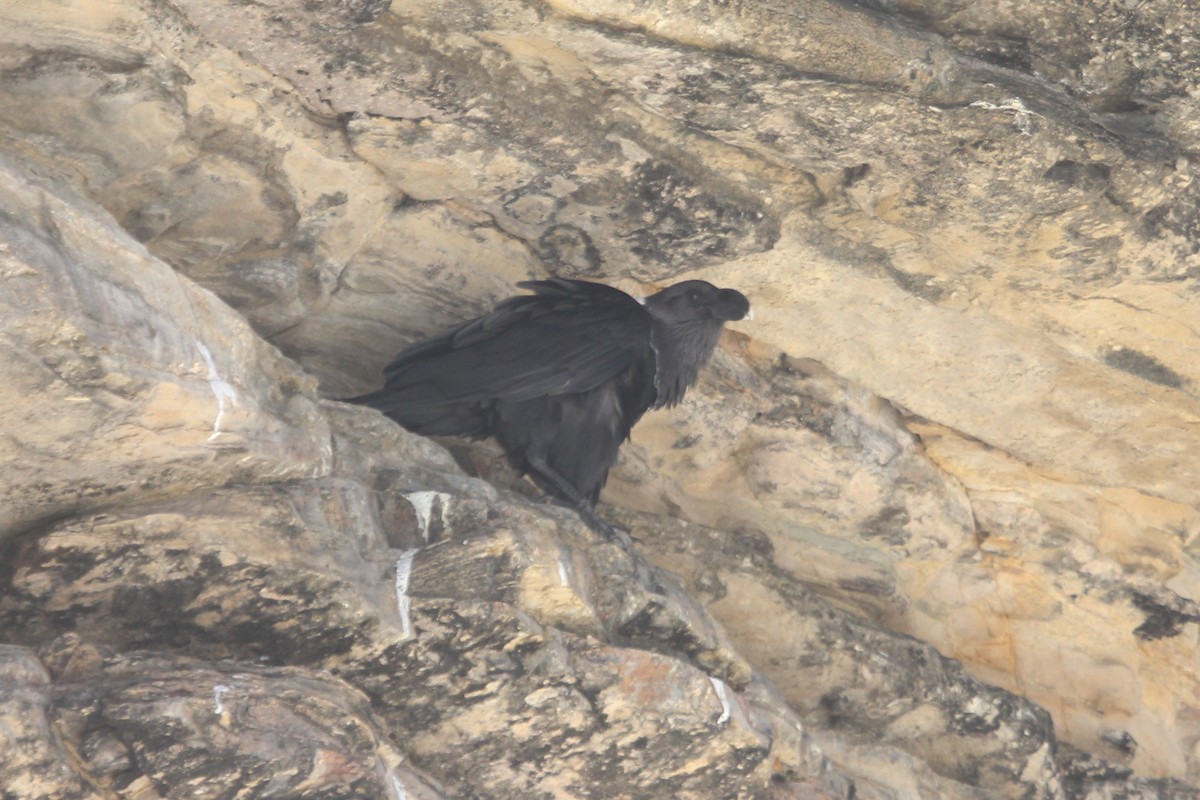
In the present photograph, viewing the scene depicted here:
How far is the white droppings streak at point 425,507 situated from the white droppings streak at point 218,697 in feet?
2.99

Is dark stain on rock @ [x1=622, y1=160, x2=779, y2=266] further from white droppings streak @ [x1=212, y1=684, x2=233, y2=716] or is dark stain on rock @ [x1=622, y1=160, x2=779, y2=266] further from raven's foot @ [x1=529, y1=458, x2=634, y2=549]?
white droppings streak @ [x1=212, y1=684, x2=233, y2=716]

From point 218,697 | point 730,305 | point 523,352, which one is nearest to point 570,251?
point 523,352

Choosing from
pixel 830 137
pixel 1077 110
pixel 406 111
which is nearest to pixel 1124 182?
pixel 1077 110

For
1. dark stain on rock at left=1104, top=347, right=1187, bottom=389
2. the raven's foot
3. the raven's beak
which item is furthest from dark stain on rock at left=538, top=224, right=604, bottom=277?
dark stain on rock at left=1104, top=347, right=1187, bottom=389

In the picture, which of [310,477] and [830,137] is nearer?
[310,477]

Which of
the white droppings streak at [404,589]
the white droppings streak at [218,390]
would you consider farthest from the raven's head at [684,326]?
the white droppings streak at [218,390]

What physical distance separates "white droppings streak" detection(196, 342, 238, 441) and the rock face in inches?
0.5

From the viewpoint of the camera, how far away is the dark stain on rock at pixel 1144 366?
17.0 feet

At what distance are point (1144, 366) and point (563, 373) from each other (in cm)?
218

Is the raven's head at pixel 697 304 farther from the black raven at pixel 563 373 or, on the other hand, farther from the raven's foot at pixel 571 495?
the raven's foot at pixel 571 495

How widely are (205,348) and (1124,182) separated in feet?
9.54

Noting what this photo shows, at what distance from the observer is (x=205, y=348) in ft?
11.6

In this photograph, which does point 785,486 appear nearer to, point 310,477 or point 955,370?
point 955,370

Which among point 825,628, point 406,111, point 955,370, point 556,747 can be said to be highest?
point 406,111
